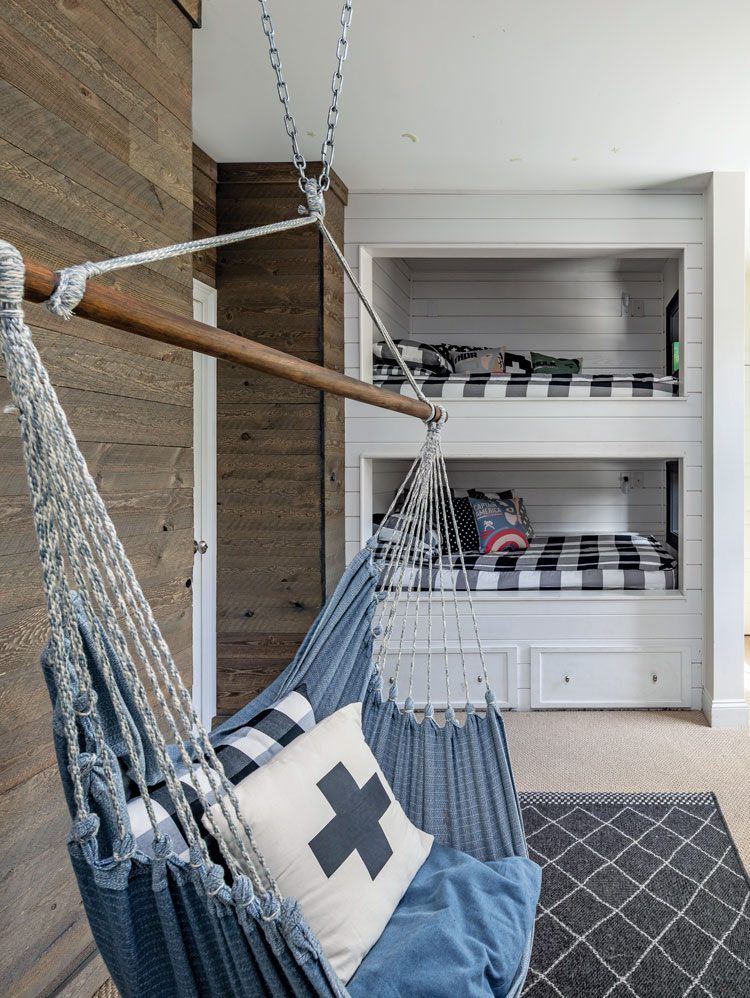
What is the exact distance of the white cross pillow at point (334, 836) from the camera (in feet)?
3.68

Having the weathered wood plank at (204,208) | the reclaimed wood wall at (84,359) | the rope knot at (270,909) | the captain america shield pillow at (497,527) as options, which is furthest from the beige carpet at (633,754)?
the weathered wood plank at (204,208)

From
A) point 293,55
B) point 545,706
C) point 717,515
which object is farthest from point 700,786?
point 293,55

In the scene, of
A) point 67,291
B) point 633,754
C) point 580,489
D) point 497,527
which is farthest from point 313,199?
point 580,489

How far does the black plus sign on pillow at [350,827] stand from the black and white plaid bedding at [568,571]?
2.23 m


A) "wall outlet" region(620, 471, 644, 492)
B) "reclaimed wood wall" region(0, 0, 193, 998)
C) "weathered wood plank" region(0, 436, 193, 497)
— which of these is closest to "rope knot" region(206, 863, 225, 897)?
"reclaimed wood wall" region(0, 0, 193, 998)

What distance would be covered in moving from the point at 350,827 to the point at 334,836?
5cm

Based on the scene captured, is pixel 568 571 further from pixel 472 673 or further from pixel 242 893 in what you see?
pixel 242 893

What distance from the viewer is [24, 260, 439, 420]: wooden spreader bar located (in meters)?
0.76

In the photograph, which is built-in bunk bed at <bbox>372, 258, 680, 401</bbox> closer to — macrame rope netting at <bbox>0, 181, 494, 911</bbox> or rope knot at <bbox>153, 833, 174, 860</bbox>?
macrame rope netting at <bbox>0, 181, 494, 911</bbox>

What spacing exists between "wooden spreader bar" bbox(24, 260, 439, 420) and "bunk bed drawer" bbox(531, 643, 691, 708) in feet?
8.50

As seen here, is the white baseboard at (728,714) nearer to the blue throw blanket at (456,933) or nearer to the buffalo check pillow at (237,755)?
the blue throw blanket at (456,933)

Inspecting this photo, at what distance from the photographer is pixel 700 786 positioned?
2.78 meters

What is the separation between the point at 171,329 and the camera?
892 mm

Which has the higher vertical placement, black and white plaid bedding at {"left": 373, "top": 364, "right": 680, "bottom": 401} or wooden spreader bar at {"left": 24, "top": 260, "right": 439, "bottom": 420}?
black and white plaid bedding at {"left": 373, "top": 364, "right": 680, "bottom": 401}
